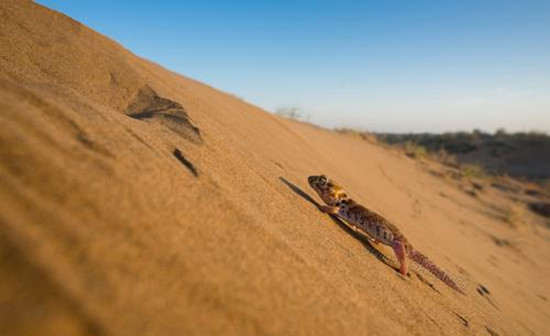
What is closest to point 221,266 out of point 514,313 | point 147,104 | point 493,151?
point 147,104

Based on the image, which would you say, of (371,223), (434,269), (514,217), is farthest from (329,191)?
(514,217)

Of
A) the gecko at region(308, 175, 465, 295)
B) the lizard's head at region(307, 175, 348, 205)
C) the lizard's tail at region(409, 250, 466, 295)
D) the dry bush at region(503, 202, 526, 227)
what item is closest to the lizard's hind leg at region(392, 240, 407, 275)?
the gecko at region(308, 175, 465, 295)

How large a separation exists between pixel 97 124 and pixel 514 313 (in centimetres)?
414

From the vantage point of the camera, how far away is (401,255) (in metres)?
2.64

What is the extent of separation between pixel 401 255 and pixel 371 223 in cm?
32

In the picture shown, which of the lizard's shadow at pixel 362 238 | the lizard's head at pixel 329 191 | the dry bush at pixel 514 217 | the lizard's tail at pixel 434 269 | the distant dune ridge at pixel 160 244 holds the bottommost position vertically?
the distant dune ridge at pixel 160 244

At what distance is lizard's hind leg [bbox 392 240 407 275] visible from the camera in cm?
258

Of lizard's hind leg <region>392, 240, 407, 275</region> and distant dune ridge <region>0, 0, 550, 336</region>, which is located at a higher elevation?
lizard's hind leg <region>392, 240, 407, 275</region>

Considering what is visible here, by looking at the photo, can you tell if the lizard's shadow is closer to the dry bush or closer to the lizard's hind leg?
the lizard's hind leg

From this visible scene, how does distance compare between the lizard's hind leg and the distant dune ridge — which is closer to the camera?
the distant dune ridge

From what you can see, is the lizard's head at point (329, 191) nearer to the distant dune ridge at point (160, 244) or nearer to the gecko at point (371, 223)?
the gecko at point (371, 223)

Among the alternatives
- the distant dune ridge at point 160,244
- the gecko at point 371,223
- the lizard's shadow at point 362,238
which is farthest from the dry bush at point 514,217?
the lizard's shadow at point 362,238

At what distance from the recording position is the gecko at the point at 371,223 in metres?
2.74

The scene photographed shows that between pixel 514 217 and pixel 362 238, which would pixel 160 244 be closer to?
pixel 362 238
